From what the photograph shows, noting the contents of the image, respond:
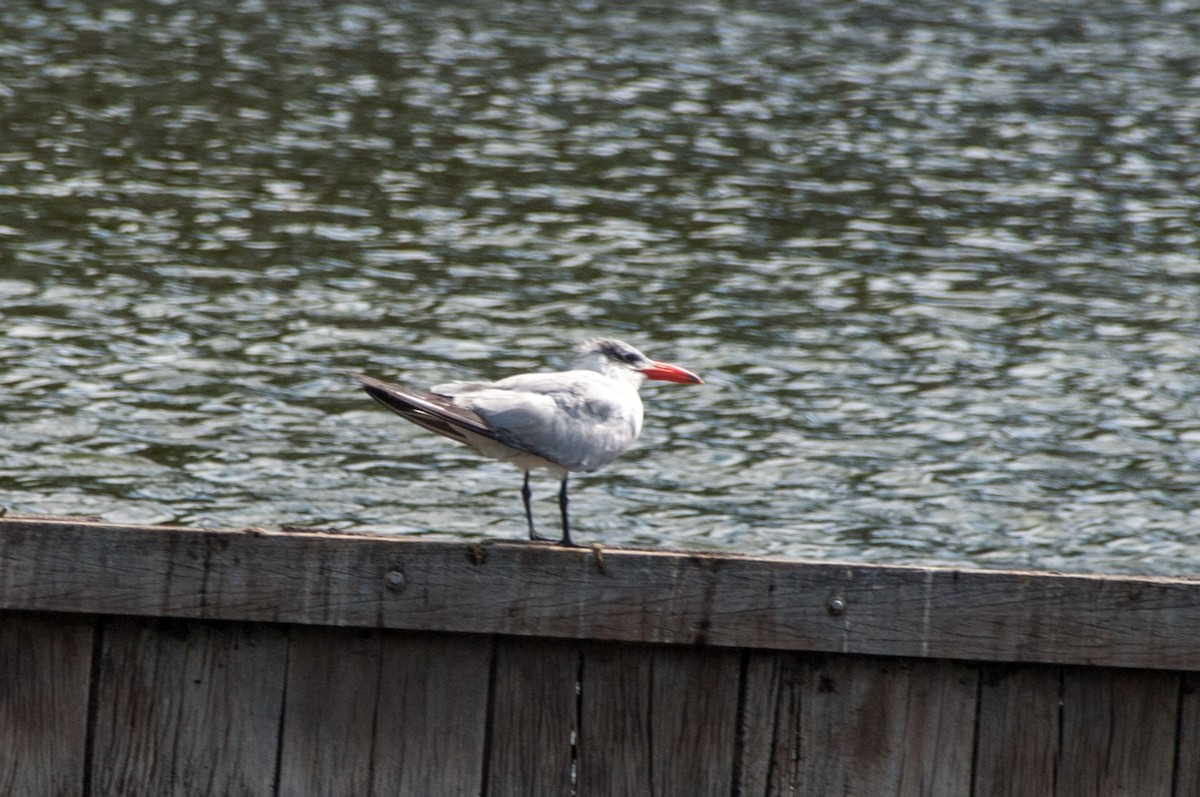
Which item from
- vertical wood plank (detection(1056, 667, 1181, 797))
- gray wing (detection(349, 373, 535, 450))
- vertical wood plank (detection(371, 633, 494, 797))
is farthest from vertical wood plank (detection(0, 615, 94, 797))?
vertical wood plank (detection(1056, 667, 1181, 797))

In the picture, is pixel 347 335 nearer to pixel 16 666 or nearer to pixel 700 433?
pixel 700 433

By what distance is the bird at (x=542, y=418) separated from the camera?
4.81 metres

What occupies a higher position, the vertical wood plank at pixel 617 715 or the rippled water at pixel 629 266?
the vertical wood plank at pixel 617 715

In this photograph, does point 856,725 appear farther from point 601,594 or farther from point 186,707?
point 186,707

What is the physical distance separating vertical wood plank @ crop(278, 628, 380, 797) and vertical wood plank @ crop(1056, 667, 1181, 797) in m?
1.74

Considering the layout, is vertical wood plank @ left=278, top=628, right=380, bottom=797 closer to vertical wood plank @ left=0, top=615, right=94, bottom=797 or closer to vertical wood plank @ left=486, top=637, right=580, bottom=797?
vertical wood plank @ left=486, top=637, right=580, bottom=797

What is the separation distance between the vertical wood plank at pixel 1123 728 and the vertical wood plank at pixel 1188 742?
0.06 ft

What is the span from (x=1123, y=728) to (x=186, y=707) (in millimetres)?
2337

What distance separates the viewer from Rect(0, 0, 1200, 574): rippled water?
9516 millimetres

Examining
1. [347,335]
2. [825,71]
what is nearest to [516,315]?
[347,335]

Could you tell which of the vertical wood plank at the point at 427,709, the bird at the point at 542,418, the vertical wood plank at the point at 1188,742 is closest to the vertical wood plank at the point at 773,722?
the vertical wood plank at the point at 427,709

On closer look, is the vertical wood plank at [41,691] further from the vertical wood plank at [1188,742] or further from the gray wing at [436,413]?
the vertical wood plank at [1188,742]

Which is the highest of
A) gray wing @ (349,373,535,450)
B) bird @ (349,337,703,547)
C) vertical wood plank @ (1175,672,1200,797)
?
gray wing @ (349,373,535,450)

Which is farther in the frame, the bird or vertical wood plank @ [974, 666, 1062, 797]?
the bird
